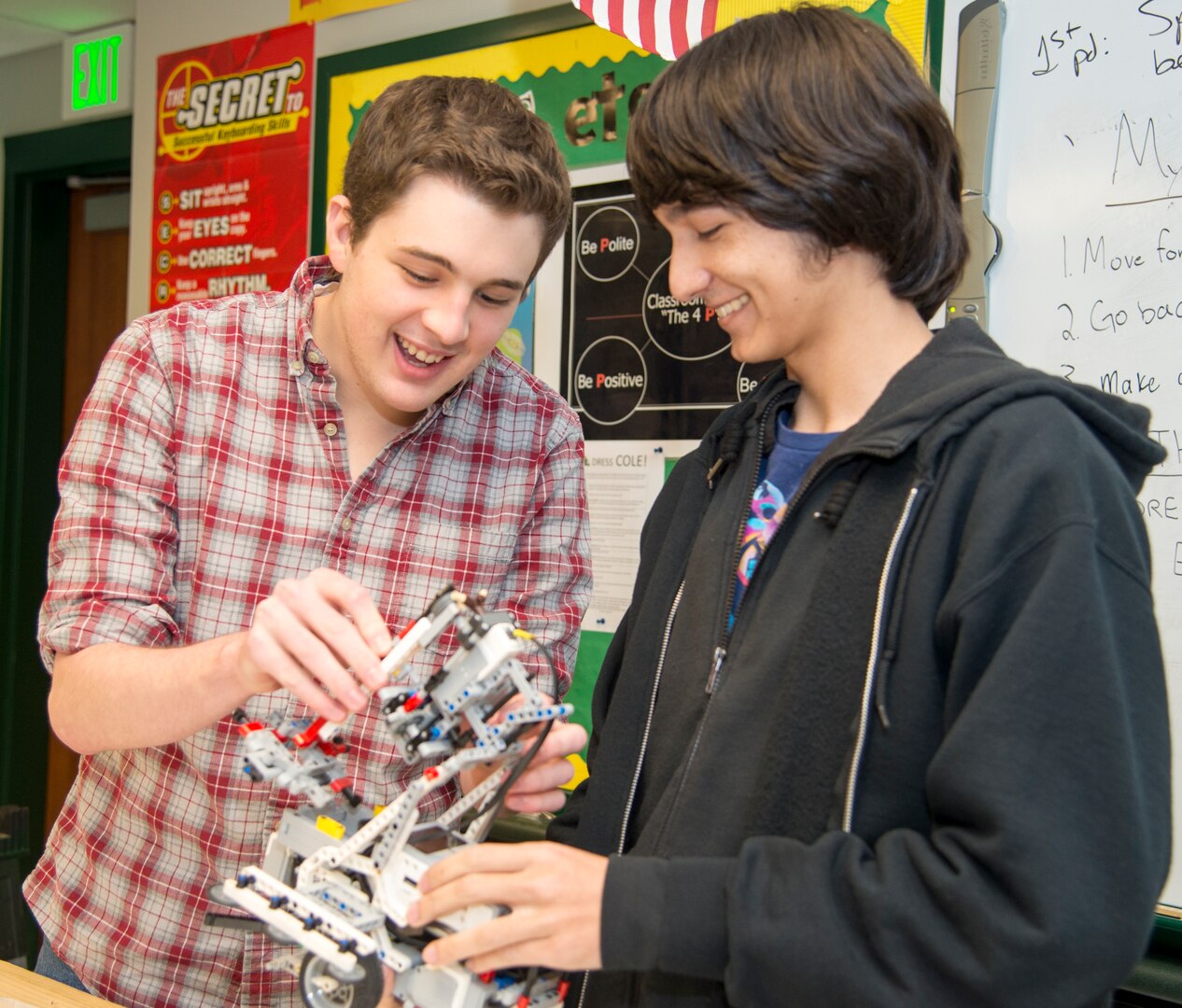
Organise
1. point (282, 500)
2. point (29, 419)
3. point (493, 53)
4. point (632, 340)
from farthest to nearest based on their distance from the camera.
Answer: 1. point (29, 419)
2. point (493, 53)
3. point (632, 340)
4. point (282, 500)

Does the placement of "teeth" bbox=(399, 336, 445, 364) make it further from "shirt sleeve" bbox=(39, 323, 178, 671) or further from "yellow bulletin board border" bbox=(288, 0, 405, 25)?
"yellow bulletin board border" bbox=(288, 0, 405, 25)

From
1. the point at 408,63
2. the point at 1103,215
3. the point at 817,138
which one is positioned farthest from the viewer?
the point at 408,63

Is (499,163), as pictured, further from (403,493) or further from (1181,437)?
(1181,437)

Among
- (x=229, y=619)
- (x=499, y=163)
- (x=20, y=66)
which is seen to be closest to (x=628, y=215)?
(x=499, y=163)

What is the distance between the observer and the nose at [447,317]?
4.07ft

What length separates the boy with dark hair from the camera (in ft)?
2.45

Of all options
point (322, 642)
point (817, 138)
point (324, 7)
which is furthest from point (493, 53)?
point (322, 642)

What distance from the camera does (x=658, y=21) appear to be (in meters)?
1.93

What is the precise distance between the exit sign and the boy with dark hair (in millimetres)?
2964

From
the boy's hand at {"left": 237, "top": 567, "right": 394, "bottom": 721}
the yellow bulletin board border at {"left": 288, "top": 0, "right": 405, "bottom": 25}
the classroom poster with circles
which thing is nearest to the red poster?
the yellow bulletin board border at {"left": 288, "top": 0, "right": 405, "bottom": 25}

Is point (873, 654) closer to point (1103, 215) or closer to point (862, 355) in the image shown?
point (862, 355)

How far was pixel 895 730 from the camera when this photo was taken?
0.84 metres

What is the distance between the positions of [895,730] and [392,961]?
1.59 ft

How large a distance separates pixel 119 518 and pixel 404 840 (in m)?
0.53
